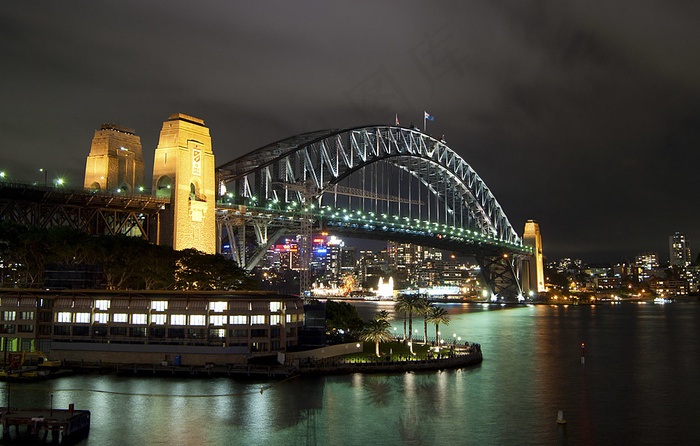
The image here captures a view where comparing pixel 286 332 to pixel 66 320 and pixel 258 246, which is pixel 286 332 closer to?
pixel 66 320

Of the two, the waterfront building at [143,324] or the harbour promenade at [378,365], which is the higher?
the waterfront building at [143,324]

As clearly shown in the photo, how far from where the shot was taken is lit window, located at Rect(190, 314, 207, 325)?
47281mm

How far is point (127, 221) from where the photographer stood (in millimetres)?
64062

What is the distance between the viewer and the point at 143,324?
158ft

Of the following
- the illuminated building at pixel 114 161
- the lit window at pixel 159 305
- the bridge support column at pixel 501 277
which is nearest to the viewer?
the lit window at pixel 159 305

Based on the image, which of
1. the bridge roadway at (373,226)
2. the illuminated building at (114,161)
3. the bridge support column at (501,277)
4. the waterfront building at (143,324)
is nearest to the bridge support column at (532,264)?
the bridge support column at (501,277)

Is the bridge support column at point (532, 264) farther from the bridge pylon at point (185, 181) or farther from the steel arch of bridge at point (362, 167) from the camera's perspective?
the bridge pylon at point (185, 181)

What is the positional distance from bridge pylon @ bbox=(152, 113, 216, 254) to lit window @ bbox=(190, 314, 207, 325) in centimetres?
1678

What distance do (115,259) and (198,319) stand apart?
42.1 ft

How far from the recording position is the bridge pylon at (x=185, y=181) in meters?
62.3

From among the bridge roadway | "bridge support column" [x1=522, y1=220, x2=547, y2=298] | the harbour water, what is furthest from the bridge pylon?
"bridge support column" [x1=522, y1=220, x2=547, y2=298]

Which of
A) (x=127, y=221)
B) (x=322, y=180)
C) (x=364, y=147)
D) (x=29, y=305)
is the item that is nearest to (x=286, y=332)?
(x=29, y=305)

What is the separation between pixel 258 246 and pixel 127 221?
694 inches

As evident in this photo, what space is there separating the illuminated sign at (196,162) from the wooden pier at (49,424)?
3545 cm
